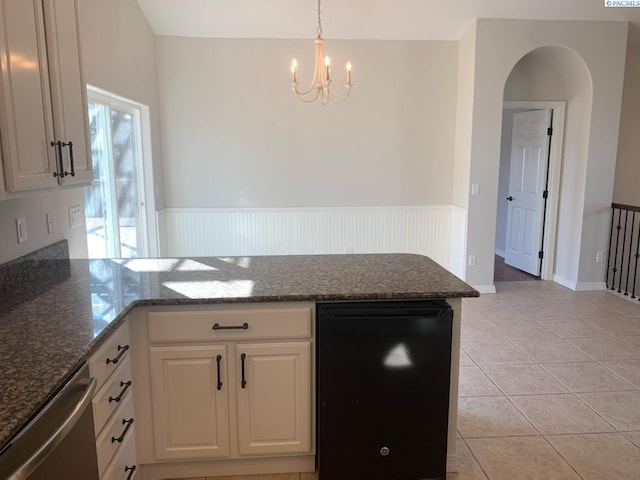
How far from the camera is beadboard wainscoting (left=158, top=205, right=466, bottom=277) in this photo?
17.9 feet

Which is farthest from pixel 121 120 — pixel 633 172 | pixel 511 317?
pixel 633 172

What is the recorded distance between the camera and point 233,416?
6.88 ft

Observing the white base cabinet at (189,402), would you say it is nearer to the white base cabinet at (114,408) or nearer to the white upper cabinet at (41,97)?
the white base cabinet at (114,408)

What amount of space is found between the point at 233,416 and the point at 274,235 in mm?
3536

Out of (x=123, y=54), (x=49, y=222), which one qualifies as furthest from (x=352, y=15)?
(x=49, y=222)

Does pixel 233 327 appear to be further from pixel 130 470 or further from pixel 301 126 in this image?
pixel 301 126

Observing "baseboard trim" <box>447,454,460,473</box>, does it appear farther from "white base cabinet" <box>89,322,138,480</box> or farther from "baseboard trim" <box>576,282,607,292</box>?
"baseboard trim" <box>576,282,607,292</box>

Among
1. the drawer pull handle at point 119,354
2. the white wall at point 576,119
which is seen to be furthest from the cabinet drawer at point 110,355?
the white wall at point 576,119

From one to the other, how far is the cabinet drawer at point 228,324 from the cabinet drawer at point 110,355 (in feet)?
0.39

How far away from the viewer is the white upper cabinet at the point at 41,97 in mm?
1654

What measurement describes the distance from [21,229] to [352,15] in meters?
3.76

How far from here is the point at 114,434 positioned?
180 cm

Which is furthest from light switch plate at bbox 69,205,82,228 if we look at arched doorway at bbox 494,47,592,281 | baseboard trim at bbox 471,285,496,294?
arched doorway at bbox 494,47,592,281

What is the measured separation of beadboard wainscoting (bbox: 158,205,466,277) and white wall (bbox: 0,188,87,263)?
2358 mm
